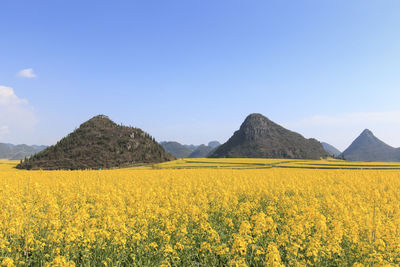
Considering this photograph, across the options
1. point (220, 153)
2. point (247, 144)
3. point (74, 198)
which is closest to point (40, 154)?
point (74, 198)

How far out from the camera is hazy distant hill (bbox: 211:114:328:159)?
6368 inches

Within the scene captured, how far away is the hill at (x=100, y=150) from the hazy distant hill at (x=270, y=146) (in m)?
76.5

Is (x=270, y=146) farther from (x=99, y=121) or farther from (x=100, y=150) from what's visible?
(x=100, y=150)

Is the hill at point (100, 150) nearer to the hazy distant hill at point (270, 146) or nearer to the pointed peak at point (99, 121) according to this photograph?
the pointed peak at point (99, 121)

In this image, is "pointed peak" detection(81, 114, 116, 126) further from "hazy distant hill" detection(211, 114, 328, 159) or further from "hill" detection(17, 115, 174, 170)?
"hazy distant hill" detection(211, 114, 328, 159)

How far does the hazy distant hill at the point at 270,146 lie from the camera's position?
162 m

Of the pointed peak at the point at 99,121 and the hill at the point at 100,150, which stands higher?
the pointed peak at the point at 99,121

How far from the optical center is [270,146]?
172375mm

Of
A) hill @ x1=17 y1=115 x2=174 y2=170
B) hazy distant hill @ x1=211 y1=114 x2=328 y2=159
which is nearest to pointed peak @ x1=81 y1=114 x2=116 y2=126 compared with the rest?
hill @ x1=17 y1=115 x2=174 y2=170

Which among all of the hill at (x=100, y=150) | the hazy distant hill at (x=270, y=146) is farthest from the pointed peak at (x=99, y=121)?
the hazy distant hill at (x=270, y=146)

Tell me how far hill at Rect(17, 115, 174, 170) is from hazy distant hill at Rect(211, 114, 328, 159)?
251ft

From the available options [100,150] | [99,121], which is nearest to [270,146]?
[99,121]

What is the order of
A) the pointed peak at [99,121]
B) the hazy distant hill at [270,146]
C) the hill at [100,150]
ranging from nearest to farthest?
the hill at [100,150] → the pointed peak at [99,121] → the hazy distant hill at [270,146]

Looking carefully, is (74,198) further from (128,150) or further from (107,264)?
(128,150)
